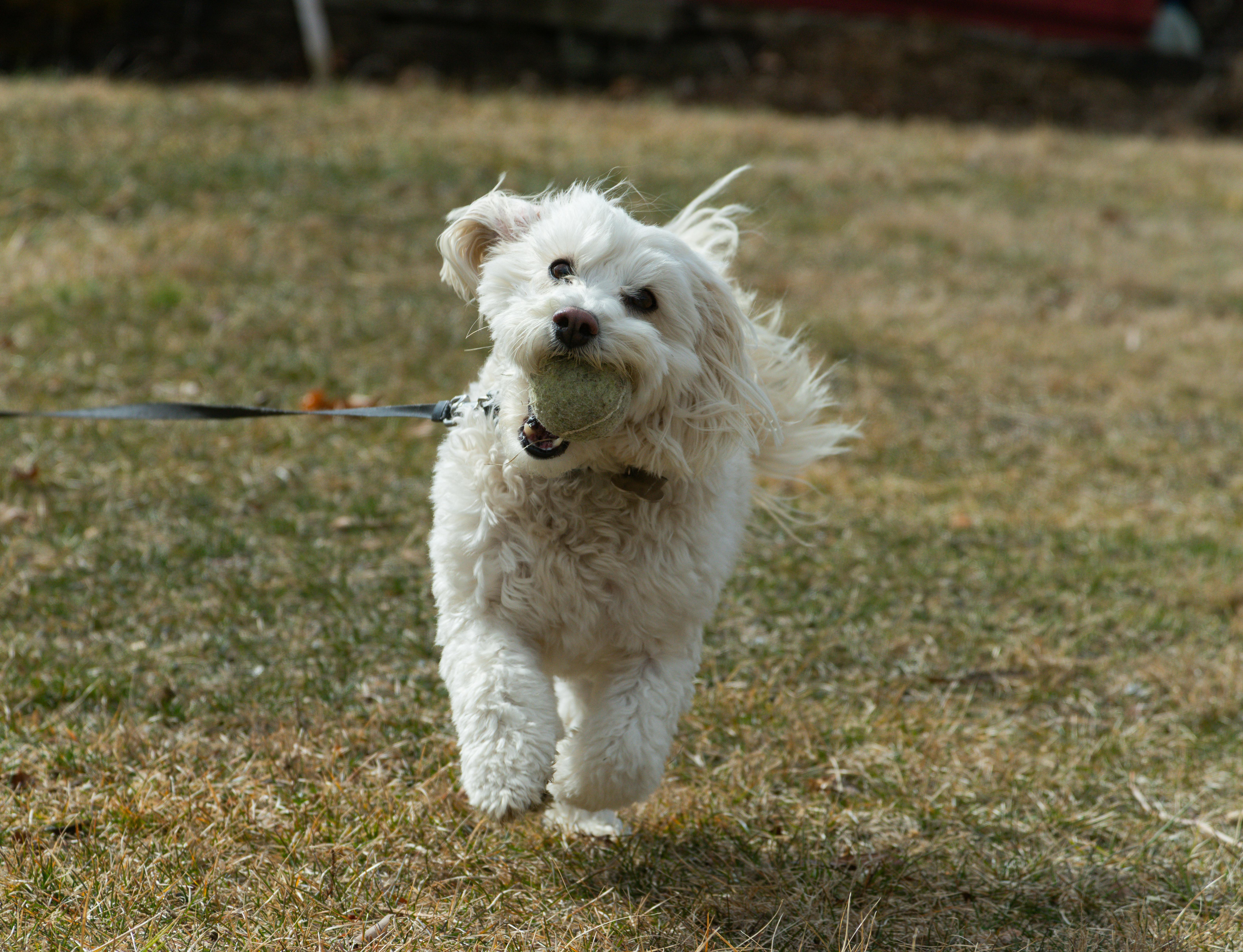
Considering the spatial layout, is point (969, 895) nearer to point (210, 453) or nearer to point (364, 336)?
point (210, 453)

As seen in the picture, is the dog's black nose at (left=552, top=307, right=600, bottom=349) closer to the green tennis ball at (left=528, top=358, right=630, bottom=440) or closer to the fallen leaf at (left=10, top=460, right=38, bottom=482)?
the green tennis ball at (left=528, top=358, right=630, bottom=440)

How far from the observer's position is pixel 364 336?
278 inches

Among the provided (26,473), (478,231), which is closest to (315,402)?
(26,473)

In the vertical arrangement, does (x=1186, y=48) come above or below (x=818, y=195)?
above

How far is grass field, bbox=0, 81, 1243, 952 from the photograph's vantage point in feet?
9.84

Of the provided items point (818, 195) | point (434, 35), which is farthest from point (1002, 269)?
point (434, 35)

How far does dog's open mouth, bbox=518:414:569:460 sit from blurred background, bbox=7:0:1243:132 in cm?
1025

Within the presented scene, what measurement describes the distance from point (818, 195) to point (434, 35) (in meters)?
5.12

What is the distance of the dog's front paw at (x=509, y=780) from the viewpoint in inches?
104

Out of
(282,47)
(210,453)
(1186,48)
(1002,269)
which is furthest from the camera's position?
(1186,48)

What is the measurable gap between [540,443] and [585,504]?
0.93ft

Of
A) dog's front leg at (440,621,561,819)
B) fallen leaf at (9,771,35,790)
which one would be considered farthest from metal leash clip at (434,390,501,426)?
fallen leaf at (9,771,35,790)

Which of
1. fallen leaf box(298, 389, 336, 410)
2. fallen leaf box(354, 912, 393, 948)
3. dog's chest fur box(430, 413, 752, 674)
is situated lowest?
fallen leaf box(354, 912, 393, 948)

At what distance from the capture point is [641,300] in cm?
282
